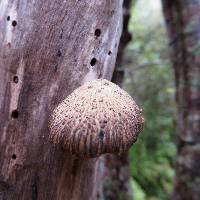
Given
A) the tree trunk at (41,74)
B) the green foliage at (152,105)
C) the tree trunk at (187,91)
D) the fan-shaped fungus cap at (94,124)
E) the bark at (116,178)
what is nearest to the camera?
the fan-shaped fungus cap at (94,124)

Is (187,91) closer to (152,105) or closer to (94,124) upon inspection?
(152,105)

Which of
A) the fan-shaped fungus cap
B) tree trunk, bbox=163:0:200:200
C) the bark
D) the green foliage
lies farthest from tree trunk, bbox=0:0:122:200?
the green foliage

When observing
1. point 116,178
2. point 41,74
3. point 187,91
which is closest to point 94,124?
point 41,74

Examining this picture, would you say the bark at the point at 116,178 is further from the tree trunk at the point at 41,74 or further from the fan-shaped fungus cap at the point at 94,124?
the fan-shaped fungus cap at the point at 94,124

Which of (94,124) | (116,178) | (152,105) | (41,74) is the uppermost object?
(152,105)

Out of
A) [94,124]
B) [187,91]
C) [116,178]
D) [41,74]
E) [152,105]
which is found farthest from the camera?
[152,105]

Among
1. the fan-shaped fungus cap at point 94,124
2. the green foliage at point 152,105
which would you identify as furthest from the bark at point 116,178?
the fan-shaped fungus cap at point 94,124
